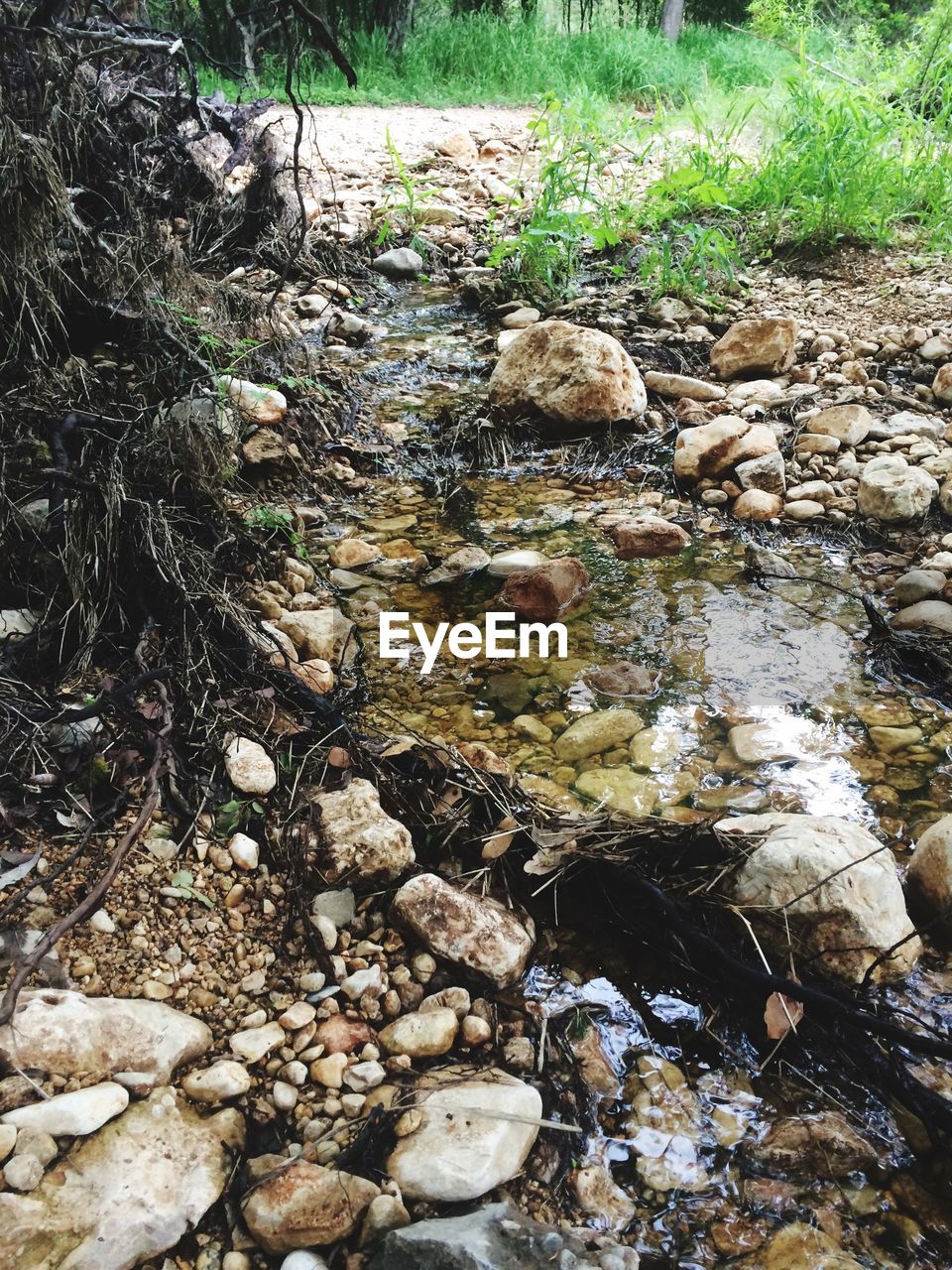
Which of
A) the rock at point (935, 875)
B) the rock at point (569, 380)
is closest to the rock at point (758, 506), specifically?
the rock at point (569, 380)

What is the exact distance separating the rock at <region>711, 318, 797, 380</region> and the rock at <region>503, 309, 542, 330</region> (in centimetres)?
109

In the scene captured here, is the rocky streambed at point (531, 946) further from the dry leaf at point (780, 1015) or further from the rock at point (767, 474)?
the rock at point (767, 474)

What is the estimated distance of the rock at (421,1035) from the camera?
1386 millimetres

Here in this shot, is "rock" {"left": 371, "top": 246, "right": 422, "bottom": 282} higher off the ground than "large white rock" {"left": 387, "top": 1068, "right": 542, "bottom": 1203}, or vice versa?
"rock" {"left": 371, "top": 246, "right": 422, "bottom": 282}

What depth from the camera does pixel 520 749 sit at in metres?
2.20

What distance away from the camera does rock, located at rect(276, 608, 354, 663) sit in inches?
Answer: 92.7

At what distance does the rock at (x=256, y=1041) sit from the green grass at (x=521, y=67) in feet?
32.6

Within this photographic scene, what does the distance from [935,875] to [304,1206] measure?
47.5 inches

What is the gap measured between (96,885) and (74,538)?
2.85 ft

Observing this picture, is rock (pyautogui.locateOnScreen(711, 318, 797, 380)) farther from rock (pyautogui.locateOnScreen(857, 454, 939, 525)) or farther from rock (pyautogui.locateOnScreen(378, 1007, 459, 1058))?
rock (pyautogui.locateOnScreen(378, 1007, 459, 1058))

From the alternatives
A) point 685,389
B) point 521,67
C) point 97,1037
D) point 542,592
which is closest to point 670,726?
point 542,592

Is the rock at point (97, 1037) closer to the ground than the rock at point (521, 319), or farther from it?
closer to the ground

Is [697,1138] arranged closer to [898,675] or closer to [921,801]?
[921,801]

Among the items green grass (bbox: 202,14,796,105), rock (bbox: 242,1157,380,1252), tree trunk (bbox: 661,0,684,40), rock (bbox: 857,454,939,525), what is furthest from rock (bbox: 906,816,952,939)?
tree trunk (bbox: 661,0,684,40)
